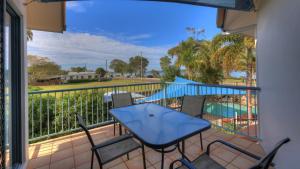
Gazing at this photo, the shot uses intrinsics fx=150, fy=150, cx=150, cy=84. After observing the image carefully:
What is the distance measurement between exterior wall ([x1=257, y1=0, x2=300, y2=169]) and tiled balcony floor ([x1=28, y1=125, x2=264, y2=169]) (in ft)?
1.52

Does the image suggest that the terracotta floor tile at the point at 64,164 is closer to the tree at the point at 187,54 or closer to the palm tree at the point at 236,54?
the palm tree at the point at 236,54

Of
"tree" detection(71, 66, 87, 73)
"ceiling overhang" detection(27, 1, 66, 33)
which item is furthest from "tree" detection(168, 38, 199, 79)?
"ceiling overhang" detection(27, 1, 66, 33)

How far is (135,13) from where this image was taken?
19000mm

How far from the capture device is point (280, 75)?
76.2 inches

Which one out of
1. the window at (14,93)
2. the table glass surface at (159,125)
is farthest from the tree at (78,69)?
the table glass surface at (159,125)

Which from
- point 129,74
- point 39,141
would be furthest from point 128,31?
point 39,141

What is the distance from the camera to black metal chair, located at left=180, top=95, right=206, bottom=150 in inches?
103

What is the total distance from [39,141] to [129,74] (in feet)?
47.4

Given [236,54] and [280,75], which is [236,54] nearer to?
[236,54]

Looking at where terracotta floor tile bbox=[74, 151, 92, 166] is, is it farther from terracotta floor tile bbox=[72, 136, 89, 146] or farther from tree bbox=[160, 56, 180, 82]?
tree bbox=[160, 56, 180, 82]

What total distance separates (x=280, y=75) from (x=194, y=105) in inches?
50.4

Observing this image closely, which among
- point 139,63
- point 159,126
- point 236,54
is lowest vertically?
point 159,126

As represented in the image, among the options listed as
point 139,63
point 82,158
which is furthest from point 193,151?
point 139,63

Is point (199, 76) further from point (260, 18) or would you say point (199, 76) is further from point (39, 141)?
point (39, 141)
